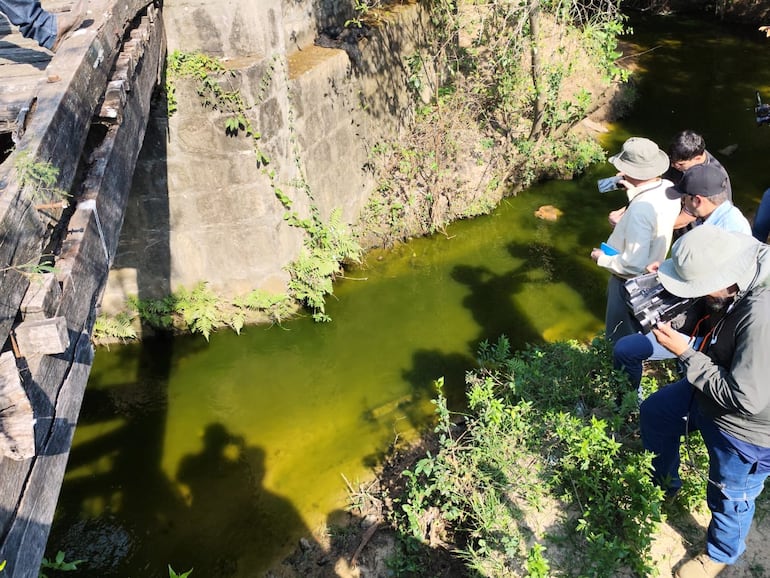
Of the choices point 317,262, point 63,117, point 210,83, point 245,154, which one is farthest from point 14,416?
point 317,262

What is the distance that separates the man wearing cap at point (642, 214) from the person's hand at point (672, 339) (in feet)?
3.35

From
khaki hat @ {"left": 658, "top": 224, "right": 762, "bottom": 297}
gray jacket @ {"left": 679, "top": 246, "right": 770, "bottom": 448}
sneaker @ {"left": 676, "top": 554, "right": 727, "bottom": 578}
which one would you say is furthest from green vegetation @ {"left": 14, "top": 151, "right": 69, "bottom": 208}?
sneaker @ {"left": 676, "top": 554, "right": 727, "bottom": 578}

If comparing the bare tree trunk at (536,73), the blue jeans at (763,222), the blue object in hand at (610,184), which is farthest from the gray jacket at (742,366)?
the bare tree trunk at (536,73)

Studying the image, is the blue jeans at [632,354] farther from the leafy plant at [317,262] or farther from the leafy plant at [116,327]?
the leafy plant at [116,327]

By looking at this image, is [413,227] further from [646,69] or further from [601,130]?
[646,69]

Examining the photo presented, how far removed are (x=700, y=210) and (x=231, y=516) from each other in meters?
4.38

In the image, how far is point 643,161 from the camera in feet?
13.6

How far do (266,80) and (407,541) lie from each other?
444 centimetres

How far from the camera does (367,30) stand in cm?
804

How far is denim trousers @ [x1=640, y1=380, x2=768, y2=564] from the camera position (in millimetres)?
3275

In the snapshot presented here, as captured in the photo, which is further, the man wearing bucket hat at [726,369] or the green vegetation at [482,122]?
the green vegetation at [482,122]

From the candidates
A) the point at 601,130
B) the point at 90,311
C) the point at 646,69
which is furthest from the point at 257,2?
the point at 646,69

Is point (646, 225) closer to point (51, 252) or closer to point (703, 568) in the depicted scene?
point (703, 568)

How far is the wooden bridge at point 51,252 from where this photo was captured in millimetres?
1966
